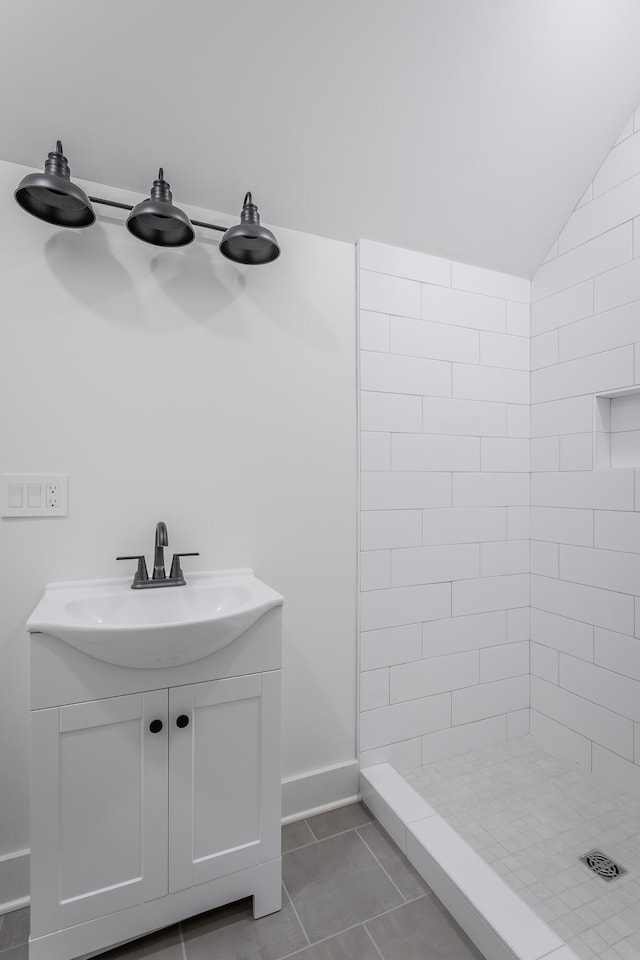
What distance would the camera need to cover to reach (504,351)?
2.18m

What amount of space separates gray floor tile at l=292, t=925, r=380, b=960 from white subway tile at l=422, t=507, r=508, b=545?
1.25 meters

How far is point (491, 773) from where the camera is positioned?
195 centimetres

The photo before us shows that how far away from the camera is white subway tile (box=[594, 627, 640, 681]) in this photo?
1.79 metres

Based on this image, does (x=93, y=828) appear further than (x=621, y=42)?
No

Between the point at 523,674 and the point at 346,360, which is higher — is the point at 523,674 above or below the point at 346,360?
below

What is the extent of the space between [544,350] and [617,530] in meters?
0.85

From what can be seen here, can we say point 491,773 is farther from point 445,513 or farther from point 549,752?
point 445,513

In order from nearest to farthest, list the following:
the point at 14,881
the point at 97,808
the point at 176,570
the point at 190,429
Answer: the point at 97,808, the point at 14,881, the point at 176,570, the point at 190,429

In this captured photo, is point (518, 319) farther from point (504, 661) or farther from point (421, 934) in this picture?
point (421, 934)

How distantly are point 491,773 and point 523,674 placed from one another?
1.54 feet

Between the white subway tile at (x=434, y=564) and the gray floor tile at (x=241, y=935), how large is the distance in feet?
3.61

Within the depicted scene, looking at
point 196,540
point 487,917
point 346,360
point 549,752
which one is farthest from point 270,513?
point 549,752

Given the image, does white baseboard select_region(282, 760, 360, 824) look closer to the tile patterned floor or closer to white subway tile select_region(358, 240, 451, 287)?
the tile patterned floor

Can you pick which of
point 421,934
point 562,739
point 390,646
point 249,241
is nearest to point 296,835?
point 421,934
